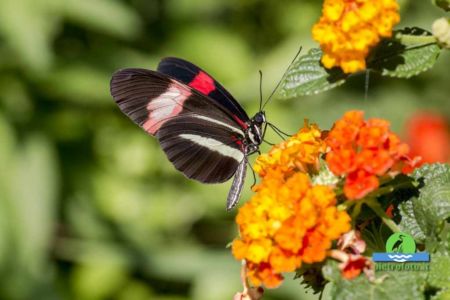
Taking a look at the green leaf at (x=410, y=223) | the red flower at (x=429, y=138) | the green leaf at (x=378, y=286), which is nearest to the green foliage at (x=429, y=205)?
the green leaf at (x=410, y=223)

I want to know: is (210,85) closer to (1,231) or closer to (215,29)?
(1,231)

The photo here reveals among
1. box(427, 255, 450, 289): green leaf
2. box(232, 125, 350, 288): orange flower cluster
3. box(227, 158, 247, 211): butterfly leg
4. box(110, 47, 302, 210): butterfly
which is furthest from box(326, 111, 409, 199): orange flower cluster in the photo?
box(110, 47, 302, 210): butterfly

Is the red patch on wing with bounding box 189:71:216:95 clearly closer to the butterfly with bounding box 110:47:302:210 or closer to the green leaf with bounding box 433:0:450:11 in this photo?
the butterfly with bounding box 110:47:302:210

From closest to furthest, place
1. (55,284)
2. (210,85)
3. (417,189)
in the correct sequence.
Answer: (417,189) < (210,85) < (55,284)

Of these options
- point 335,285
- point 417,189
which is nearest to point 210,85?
point 417,189

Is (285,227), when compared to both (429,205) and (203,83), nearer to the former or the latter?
(429,205)

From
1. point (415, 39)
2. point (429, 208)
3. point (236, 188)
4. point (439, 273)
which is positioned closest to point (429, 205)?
point (429, 208)
